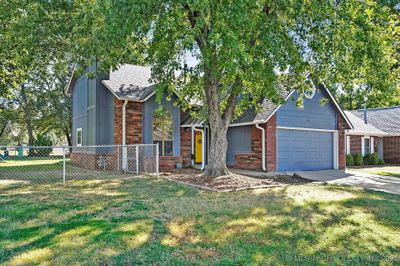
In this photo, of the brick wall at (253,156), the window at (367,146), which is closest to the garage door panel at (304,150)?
the brick wall at (253,156)

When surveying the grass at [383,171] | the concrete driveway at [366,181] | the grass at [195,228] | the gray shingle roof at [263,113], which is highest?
the gray shingle roof at [263,113]

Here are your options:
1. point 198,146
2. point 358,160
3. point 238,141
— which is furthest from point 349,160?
point 198,146

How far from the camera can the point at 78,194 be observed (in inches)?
328

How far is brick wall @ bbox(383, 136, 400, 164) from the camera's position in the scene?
23.5m

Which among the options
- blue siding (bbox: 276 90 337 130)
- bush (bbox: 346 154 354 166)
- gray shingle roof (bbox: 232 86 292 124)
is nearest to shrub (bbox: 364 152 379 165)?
bush (bbox: 346 154 354 166)

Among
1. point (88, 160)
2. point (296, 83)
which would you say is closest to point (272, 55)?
point (296, 83)

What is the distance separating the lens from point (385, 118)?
84.5ft

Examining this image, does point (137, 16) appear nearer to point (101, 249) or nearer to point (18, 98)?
point (101, 249)

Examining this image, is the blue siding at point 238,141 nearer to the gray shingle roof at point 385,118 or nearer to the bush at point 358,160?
the bush at point 358,160

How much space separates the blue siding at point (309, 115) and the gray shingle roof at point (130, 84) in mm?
6568

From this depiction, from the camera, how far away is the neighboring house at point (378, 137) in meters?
21.8

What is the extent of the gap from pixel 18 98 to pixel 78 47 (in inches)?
1025

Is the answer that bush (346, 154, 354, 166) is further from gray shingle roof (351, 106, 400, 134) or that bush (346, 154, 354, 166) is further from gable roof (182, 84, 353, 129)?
gray shingle roof (351, 106, 400, 134)

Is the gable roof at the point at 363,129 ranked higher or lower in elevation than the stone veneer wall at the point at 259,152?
higher
